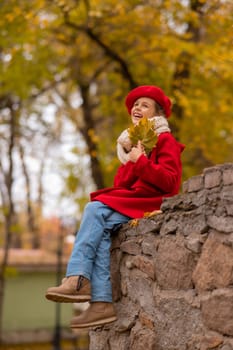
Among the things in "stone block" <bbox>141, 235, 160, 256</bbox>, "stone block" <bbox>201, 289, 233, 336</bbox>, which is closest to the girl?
"stone block" <bbox>141, 235, 160, 256</bbox>

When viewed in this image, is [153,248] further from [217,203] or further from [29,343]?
[29,343]

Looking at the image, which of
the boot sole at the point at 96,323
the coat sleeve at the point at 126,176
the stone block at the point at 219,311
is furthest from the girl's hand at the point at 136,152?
the stone block at the point at 219,311

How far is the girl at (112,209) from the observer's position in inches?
168

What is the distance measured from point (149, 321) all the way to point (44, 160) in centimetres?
1898

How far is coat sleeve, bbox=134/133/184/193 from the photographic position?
4340 mm

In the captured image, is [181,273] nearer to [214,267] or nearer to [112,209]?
[214,267]

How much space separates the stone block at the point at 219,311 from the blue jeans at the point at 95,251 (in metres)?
0.98

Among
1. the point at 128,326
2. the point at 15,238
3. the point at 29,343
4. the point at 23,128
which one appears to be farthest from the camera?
the point at 15,238

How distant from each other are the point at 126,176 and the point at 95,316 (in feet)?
3.43

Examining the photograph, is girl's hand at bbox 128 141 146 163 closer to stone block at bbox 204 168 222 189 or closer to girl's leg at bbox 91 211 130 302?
girl's leg at bbox 91 211 130 302

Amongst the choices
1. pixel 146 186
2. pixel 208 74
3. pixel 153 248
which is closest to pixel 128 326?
pixel 153 248

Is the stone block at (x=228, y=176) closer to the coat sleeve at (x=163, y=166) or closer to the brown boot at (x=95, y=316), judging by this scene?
the coat sleeve at (x=163, y=166)

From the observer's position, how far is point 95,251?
441 cm

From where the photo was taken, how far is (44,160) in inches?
900
